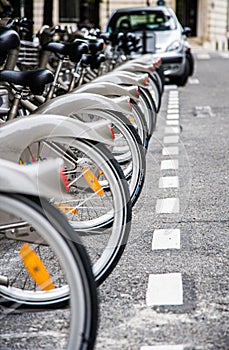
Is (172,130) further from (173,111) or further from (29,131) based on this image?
(29,131)

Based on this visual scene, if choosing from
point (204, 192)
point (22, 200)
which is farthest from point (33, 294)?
point (204, 192)

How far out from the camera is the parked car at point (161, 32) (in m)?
18.2

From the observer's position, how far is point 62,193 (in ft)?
10.8

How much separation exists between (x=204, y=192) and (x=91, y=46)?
6.93 feet

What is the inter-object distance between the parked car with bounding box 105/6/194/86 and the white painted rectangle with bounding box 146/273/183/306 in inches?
529

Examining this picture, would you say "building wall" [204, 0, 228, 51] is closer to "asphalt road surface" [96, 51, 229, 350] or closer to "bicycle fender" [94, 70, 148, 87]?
"asphalt road surface" [96, 51, 229, 350]

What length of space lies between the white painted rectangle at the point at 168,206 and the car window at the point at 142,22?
41.9 ft

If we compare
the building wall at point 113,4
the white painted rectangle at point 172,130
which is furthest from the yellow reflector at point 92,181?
→ the building wall at point 113,4

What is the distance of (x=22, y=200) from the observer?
2.98 meters

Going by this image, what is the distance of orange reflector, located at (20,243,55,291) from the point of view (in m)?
3.35

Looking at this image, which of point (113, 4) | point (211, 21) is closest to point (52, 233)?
point (113, 4)

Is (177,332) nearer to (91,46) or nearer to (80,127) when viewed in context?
(80,127)

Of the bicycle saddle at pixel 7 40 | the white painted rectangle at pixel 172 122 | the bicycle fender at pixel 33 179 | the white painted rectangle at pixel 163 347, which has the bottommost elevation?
the white painted rectangle at pixel 163 347

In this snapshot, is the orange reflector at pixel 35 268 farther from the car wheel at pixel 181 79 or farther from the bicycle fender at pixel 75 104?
the car wheel at pixel 181 79
